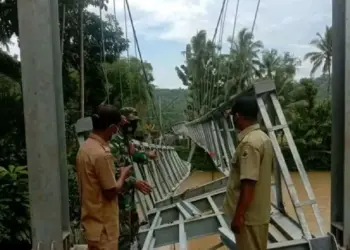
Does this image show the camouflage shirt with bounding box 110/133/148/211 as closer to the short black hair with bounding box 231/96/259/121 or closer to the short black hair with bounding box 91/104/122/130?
the short black hair with bounding box 91/104/122/130

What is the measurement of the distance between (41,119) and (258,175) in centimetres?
101

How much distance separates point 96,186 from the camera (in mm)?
2066

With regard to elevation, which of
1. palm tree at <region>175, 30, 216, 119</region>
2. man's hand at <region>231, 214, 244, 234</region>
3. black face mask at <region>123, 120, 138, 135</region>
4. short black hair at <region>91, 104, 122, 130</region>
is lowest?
man's hand at <region>231, 214, 244, 234</region>

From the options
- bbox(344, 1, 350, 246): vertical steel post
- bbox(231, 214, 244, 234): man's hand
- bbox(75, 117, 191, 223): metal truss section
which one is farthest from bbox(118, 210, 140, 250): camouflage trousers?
bbox(344, 1, 350, 246): vertical steel post

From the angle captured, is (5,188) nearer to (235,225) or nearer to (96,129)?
(96,129)

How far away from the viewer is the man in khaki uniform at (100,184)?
6.69 ft

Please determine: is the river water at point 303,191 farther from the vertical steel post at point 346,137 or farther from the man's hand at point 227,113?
A: the vertical steel post at point 346,137

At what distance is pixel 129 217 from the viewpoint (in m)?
3.08

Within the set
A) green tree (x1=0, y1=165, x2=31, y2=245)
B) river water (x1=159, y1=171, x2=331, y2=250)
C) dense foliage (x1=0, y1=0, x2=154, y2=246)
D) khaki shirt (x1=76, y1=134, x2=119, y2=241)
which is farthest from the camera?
river water (x1=159, y1=171, x2=331, y2=250)

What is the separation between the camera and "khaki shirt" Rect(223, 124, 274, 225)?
7.13ft

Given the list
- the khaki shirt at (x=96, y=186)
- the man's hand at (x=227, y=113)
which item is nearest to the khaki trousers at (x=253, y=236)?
the khaki shirt at (x=96, y=186)

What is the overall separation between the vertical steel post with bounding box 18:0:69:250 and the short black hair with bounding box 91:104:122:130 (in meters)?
0.21

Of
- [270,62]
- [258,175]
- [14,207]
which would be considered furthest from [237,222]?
[270,62]

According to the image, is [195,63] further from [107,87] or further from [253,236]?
[253,236]
